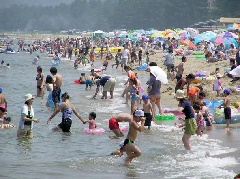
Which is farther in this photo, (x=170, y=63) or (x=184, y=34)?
(x=184, y=34)

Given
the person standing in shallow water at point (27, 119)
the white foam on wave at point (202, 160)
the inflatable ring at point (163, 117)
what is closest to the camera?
the white foam on wave at point (202, 160)

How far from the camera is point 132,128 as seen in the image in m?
9.69

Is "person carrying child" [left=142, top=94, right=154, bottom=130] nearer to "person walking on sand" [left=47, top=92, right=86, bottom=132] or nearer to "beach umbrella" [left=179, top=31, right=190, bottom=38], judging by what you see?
"person walking on sand" [left=47, top=92, right=86, bottom=132]

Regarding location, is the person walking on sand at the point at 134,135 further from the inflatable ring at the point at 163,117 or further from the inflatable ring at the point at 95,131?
the inflatable ring at the point at 163,117

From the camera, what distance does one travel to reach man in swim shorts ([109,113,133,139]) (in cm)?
1163

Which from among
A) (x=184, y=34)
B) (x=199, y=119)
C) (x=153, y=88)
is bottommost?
(x=199, y=119)

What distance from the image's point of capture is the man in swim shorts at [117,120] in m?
11.6

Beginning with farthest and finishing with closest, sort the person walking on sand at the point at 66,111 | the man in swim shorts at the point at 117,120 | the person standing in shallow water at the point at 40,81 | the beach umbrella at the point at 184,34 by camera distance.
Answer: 1. the beach umbrella at the point at 184,34
2. the person standing in shallow water at the point at 40,81
3. the person walking on sand at the point at 66,111
4. the man in swim shorts at the point at 117,120

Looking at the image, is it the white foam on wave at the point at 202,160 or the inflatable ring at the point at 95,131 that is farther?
the inflatable ring at the point at 95,131

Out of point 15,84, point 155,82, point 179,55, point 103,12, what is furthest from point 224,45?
point 103,12

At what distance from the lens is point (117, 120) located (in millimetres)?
11984

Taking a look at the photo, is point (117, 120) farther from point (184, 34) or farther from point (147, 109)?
point (184, 34)

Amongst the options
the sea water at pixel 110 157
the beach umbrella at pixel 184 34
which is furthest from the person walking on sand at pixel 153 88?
the beach umbrella at pixel 184 34

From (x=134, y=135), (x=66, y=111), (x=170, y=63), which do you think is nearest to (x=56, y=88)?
(x=66, y=111)
